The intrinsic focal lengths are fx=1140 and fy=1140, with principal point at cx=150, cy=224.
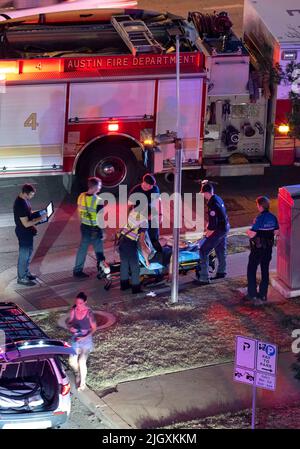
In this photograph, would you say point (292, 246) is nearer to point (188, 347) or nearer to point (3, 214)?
point (188, 347)

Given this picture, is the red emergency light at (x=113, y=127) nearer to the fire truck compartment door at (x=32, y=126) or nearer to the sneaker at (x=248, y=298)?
the fire truck compartment door at (x=32, y=126)

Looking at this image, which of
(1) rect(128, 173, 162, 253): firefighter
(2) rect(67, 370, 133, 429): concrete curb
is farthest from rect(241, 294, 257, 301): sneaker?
(2) rect(67, 370, 133, 429): concrete curb

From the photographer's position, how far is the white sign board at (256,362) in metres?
9.91

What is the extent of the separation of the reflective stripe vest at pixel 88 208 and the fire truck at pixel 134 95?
2.58 metres

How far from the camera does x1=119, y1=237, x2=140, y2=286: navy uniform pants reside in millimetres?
13820

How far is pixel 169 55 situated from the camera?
1700 centimetres

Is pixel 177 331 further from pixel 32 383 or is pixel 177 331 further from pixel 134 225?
pixel 32 383

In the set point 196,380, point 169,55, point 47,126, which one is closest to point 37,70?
point 47,126

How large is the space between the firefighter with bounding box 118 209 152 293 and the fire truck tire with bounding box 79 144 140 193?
347 cm

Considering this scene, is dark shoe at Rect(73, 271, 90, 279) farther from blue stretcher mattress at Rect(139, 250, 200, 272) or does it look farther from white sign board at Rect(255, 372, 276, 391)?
white sign board at Rect(255, 372, 276, 391)

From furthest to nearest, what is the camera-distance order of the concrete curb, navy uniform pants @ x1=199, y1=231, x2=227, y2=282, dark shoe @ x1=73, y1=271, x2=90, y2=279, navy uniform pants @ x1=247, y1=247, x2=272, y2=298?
dark shoe @ x1=73, y1=271, x2=90, y2=279
navy uniform pants @ x1=199, y1=231, x2=227, y2=282
navy uniform pants @ x1=247, y1=247, x2=272, y2=298
the concrete curb

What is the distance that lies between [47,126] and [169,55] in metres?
2.10

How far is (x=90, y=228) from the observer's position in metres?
14.4

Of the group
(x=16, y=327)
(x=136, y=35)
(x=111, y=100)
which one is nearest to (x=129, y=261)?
(x=16, y=327)
